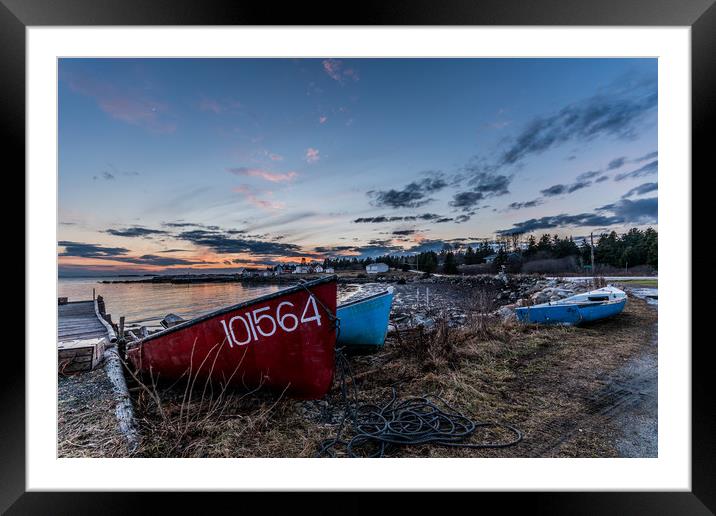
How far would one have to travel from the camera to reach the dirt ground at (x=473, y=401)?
1870mm

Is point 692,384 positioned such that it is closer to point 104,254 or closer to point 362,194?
point 362,194

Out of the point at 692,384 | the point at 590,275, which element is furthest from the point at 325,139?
the point at 590,275

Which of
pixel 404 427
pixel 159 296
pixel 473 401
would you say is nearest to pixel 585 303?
pixel 473 401

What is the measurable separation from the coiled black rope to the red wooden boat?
0.24 meters

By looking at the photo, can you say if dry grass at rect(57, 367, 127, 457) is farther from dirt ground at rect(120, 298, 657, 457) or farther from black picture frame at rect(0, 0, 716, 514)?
black picture frame at rect(0, 0, 716, 514)

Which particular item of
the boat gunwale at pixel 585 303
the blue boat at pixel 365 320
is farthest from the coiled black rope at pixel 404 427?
the boat gunwale at pixel 585 303

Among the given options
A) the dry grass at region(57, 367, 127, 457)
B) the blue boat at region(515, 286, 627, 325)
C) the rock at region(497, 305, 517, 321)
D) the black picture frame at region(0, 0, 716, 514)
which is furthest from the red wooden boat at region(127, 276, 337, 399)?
the blue boat at region(515, 286, 627, 325)

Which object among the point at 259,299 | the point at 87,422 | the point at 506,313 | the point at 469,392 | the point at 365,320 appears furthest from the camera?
the point at 506,313

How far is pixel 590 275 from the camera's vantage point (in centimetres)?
408

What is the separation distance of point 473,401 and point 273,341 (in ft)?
5.12

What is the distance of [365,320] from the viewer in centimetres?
358

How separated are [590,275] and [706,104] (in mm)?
3166
